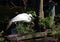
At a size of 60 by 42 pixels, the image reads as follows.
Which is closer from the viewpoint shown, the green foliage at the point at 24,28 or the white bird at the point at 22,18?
the green foliage at the point at 24,28

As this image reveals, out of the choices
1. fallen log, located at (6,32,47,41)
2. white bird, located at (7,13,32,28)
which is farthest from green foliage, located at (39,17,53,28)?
fallen log, located at (6,32,47,41)

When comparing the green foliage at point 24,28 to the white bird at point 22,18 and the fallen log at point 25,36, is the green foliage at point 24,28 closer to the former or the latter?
the white bird at point 22,18

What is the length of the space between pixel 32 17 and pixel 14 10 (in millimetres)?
1766

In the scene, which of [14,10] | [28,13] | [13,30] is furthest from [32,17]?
[14,10]

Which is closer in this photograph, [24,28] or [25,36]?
[25,36]

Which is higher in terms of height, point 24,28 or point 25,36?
point 24,28

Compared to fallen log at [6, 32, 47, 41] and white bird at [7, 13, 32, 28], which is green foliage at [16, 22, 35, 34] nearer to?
white bird at [7, 13, 32, 28]

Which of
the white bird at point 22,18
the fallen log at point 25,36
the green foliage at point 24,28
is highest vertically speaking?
the white bird at point 22,18

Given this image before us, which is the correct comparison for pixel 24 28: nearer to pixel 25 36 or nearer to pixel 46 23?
pixel 25 36

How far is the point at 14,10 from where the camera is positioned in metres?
9.95

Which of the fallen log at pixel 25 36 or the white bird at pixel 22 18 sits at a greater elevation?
the white bird at pixel 22 18

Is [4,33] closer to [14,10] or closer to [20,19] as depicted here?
[20,19]

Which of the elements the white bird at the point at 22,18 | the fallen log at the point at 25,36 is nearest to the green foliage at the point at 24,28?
the white bird at the point at 22,18

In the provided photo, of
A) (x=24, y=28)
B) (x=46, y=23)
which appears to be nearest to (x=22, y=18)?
(x=24, y=28)
